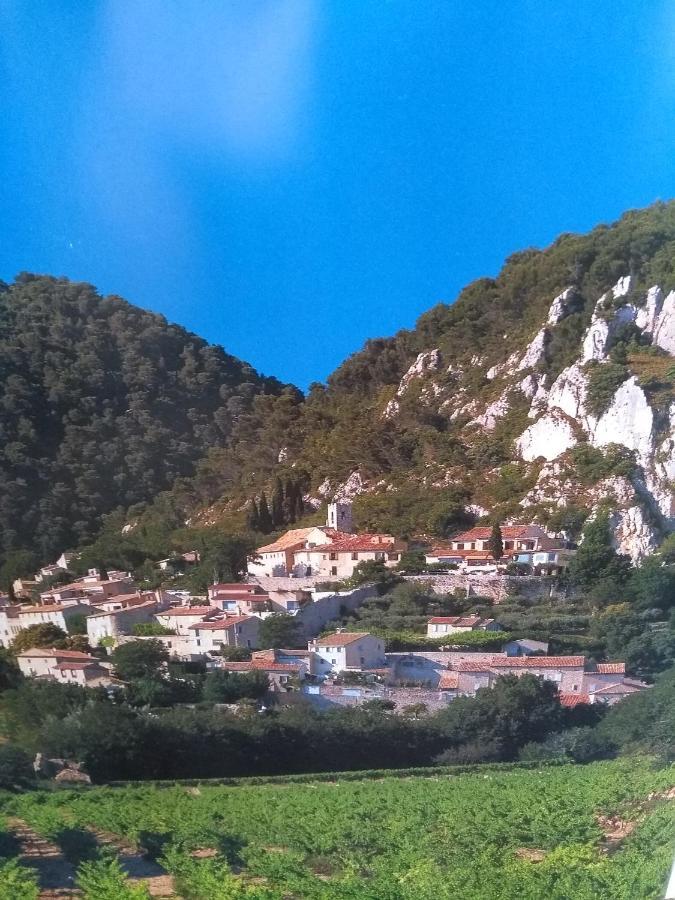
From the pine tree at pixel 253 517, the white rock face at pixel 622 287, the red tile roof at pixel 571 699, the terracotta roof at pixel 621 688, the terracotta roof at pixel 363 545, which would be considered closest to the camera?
the red tile roof at pixel 571 699

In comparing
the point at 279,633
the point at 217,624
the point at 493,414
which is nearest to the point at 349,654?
the point at 279,633

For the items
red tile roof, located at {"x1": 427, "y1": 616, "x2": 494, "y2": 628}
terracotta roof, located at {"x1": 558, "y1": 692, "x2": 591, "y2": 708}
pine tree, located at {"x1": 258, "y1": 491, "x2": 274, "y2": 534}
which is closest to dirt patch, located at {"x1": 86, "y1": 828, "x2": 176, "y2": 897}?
terracotta roof, located at {"x1": 558, "y1": 692, "x2": 591, "y2": 708}

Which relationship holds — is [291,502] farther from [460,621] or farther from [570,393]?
[460,621]

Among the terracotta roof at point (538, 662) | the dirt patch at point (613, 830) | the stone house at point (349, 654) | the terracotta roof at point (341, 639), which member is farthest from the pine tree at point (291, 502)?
the dirt patch at point (613, 830)

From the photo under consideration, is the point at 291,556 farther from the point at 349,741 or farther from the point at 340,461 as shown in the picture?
the point at 349,741

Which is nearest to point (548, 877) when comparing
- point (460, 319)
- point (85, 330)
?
point (85, 330)

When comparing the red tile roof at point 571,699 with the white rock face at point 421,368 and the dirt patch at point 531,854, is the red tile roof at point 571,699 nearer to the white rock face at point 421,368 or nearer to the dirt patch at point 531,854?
the dirt patch at point 531,854

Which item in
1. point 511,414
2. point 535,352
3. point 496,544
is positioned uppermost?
point 535,352
